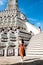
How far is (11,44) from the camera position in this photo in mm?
23953

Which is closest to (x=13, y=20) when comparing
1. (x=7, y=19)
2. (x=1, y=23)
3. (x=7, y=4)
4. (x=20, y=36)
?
(x=7, y=19)

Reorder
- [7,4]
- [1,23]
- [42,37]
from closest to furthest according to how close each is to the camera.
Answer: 1. [42,37]
2. [1,23]
3. [7,4]

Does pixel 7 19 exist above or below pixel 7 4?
below

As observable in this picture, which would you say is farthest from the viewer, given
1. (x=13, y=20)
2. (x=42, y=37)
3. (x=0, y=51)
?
(x=13, y=20)

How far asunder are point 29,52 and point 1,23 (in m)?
34.7

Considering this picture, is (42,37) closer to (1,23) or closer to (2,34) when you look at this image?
(2,34)

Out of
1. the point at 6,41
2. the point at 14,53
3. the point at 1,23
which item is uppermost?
the point at 1,23

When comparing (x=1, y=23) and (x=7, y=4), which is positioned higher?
(x=7, y=4)

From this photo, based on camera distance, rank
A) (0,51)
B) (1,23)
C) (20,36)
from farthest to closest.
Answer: (1,23) < (20,36) < (0,51)

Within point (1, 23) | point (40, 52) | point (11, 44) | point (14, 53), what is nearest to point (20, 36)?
point (11, 44)

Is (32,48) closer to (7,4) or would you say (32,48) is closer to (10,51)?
(10,51)

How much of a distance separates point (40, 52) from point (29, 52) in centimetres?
129

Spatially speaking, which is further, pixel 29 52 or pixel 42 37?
pixel 42 37

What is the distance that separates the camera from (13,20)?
4862 centimetres
